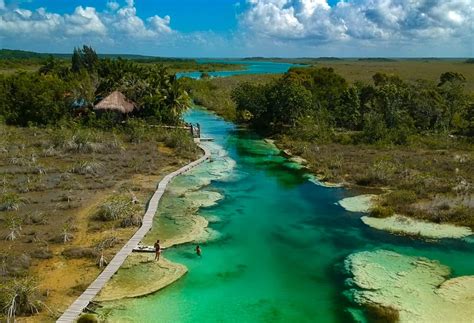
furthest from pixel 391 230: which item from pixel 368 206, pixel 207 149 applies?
pixel 207 149

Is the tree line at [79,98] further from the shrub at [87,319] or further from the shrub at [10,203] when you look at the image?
the shrub at [87,319]

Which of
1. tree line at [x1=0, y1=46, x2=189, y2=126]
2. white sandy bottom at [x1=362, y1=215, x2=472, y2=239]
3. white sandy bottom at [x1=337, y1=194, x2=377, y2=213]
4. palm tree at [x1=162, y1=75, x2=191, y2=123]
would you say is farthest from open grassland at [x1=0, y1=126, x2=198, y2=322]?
white sandy bottom at [x1=362, y1=215, x2=472, y2=239]

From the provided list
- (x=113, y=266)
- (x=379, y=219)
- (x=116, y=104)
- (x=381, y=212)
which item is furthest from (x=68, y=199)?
(x=116, y=104)

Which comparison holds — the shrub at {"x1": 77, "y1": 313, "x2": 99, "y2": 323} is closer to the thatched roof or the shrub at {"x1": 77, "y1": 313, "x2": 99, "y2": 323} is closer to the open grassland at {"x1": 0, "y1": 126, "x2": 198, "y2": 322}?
the open grassland at {"x1": 0, "y1": 126, "x2": 198, "y2": 322}

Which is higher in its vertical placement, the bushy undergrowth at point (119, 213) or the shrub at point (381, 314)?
the bushy undergrowth at point (119, 213)

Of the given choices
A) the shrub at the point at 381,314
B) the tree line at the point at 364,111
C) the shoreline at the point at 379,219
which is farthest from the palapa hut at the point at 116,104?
the shrub at the point at 381,314

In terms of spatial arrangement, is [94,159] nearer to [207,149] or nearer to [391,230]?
[207,149]
